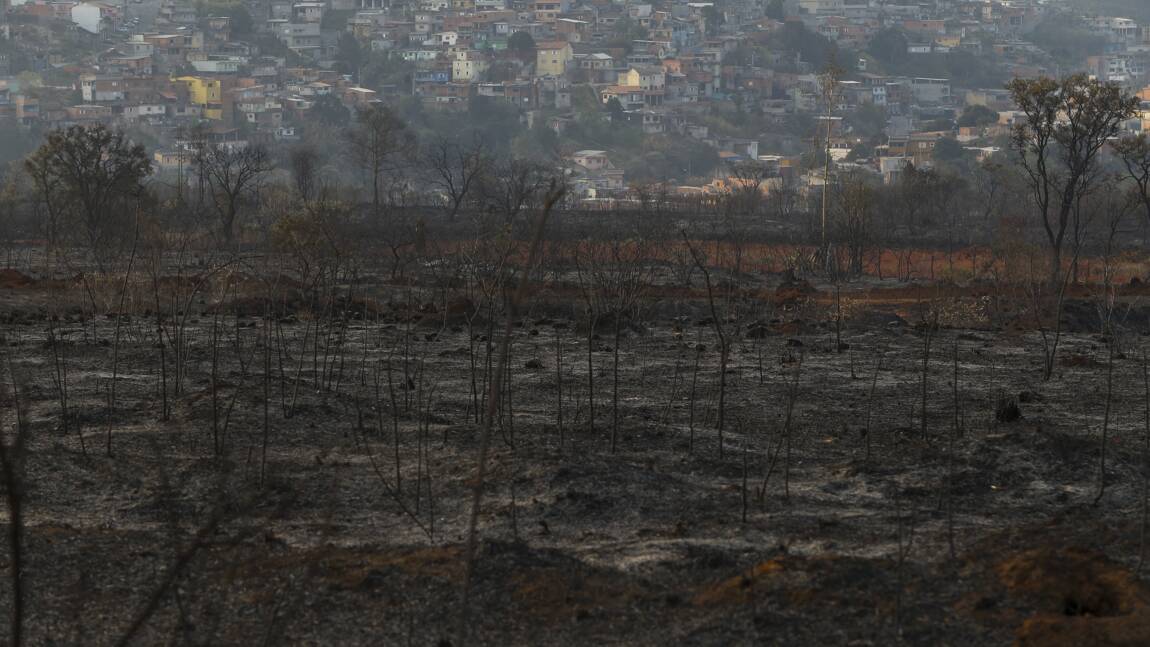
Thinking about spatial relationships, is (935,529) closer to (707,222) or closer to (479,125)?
(707,222)

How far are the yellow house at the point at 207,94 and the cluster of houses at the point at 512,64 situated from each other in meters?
0.09

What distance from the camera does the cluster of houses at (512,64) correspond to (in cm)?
9800

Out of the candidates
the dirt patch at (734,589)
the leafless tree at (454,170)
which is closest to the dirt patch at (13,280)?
the dirt patch at (734,589)

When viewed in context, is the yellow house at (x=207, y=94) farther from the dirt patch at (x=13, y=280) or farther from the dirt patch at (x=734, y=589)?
the dirt patch at (x=734, y=589)

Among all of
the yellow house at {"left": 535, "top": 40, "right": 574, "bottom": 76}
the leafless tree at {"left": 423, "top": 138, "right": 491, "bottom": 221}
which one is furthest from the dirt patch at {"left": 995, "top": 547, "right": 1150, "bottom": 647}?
the yellow house at {"left": 535, "top": 40, "right": 574, "bottom": 76}

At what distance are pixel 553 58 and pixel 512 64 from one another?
3284 millimetres

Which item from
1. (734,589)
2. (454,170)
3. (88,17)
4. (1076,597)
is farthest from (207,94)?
(1076,597)

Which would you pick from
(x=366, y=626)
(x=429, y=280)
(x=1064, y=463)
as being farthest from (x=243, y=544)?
(x=429, y=280)

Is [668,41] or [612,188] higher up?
[668,41]

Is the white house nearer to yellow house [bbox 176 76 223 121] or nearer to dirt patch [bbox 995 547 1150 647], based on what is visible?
yellow house [bbox 176 76 223 121]

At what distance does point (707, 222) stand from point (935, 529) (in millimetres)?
37398

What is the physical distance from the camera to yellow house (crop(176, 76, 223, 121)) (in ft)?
326

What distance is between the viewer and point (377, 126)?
55219 mm

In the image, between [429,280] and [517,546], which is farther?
[429,280]
